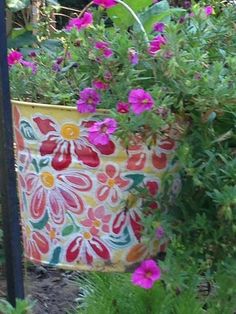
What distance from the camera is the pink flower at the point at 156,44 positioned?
1503mm

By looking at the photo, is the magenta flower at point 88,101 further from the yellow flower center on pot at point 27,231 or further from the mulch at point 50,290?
the mulch at point 50,290

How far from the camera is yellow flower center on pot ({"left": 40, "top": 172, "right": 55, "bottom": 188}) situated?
1.60 m

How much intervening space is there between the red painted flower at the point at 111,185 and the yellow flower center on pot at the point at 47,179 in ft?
0.35

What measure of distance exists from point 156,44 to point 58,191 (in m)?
0.39

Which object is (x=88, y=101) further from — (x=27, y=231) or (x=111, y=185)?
(x=27, y=231)

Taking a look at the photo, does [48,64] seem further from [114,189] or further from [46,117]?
[114,189]

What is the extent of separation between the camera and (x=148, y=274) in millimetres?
1540

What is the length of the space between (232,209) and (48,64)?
65cm

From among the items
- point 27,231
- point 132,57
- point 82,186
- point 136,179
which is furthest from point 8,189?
point 132,57

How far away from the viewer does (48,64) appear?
6.01 feet

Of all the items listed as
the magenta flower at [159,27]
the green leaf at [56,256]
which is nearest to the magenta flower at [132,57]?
the magenta flower at [159,27]

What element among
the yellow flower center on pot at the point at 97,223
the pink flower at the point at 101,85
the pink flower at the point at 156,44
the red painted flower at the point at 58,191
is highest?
the pink flower at the point at 156,44

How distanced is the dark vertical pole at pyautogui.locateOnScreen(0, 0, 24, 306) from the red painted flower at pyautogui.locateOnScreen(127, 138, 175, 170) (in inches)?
12.3

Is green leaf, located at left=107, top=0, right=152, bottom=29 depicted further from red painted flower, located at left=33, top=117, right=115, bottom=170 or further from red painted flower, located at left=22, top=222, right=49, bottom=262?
red painted flower, located at left=22, top=222, right=49, bottom=262
